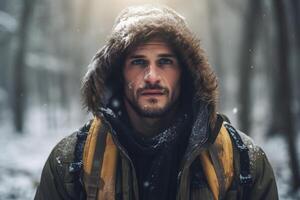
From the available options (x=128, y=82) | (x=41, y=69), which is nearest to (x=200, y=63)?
(x=128, y=82)

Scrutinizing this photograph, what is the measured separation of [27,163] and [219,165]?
39.8 feet

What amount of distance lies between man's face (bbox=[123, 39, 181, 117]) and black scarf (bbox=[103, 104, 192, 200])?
6.1 inches

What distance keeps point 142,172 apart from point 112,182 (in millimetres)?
256

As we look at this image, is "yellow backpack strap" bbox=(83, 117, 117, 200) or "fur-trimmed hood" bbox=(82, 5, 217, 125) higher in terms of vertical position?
"fur-trimmed hood" bbox=(82, 5, 217, 125)

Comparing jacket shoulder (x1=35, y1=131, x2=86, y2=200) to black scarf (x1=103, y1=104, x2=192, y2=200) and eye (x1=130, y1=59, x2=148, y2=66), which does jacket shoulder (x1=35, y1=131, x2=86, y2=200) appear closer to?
black scarf (x1=103, y1=104, x2=192, y2=200)

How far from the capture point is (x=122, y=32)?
370 cm

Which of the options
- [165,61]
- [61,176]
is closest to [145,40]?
[165,61]

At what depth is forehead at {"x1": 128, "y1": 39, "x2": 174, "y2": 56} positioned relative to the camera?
367 centimetres

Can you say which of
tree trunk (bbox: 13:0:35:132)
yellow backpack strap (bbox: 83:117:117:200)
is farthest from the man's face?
tree trunk (bbox: 13:0:35:132)

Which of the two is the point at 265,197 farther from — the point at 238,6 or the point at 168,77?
the point at 238,6

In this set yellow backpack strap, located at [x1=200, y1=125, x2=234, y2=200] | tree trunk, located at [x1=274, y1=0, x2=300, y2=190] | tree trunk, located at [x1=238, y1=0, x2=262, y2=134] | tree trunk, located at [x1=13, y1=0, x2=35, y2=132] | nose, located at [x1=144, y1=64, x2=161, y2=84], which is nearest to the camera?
yellow backpack strap, located at [x1=200, y1=125, x2=234, y2=200]

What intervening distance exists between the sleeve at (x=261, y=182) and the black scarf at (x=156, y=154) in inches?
18.5

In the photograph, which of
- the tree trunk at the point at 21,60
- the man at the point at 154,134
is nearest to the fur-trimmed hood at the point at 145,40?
the man at the point at 154,134

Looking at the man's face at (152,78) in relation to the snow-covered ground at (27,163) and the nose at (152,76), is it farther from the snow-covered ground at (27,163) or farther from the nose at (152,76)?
the snow-covered ground at (27,163)
